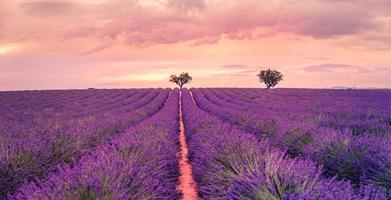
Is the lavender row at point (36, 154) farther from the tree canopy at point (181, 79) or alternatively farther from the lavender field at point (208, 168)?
the tree canopy at point (181, 79)

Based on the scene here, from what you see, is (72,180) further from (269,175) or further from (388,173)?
(388,173)

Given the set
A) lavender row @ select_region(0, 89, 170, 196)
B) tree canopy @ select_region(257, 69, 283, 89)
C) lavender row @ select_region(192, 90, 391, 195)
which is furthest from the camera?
tree canopy @ select_region(257, 69, 283, 89)

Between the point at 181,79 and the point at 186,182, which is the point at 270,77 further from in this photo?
the point at 186,182

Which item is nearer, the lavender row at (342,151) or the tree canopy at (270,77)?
the lavender row at (342,151)

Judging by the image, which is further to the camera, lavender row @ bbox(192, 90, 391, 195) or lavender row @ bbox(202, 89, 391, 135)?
lavender row @ bbox(202, 89, 391, 135)

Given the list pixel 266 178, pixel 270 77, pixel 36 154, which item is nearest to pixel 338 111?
pixel 36 154

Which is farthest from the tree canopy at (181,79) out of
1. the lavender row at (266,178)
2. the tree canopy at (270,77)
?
the lavender row at (266,178)

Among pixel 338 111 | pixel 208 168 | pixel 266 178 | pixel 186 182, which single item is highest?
pixel 266 178

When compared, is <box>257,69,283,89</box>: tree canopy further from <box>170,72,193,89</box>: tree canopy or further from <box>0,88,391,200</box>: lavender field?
<box>0,88,391,200</box>: lavender field

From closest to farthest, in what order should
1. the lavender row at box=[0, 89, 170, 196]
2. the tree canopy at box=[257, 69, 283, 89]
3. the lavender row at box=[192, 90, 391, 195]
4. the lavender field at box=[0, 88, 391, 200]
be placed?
the lavender field at box=[0, 88, 391, 200], the lavender row at box=[192, 90, 391, 195], the lavender row at box=[0, 89, 170, 196], the tree canopy at box=[257, 69, 283, 89]

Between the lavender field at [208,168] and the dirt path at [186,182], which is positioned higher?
the lavender field at [208,168]

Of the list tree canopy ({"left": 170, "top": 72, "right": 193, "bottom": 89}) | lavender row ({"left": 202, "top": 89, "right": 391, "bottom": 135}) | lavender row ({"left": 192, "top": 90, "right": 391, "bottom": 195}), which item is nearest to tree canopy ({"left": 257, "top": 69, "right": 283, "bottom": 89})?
tree canopy ({"left": 170, "top": 72, "right": 193, "bottom": 89})

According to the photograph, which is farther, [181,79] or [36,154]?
[181,79]

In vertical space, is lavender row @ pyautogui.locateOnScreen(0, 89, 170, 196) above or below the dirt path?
above
